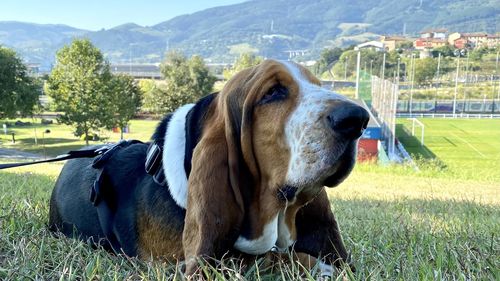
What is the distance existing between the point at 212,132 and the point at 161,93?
49.5m

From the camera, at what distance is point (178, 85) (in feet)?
171

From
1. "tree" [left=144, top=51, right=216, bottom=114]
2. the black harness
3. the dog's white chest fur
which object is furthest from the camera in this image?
"tree" [left=144, top=51, right=216, bottom=114]

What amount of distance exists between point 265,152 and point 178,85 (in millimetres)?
50430

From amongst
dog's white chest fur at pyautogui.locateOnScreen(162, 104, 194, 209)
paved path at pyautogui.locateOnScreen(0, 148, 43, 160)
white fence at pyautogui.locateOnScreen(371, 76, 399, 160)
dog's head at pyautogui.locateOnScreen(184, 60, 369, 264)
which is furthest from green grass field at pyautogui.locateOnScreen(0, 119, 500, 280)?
white fence at pyautogui.locateOnScreen(371, 76, 399, 160)

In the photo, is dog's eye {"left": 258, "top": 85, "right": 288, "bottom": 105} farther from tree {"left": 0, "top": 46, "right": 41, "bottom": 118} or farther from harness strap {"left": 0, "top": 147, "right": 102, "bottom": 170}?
tree {"left": 0, "top": 46, "right": 41, "bottom": 118}

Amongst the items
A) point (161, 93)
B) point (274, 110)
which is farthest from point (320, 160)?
point (161, 93)

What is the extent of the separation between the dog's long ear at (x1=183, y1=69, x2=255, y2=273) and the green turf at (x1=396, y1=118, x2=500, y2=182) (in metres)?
39.2

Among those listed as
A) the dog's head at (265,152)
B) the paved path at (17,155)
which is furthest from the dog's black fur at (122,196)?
the paved path at (17,155)

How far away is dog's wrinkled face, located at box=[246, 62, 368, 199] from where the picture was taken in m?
2.11

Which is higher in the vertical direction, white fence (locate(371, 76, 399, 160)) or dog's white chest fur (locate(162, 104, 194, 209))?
dog's white chest fur (locate(162, 104, 194, 209))

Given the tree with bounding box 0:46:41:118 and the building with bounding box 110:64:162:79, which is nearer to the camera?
the tree with bounding box 0:46:41:118

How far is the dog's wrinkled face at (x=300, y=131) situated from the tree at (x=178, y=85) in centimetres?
4822

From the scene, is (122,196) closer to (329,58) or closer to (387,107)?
(387,107)

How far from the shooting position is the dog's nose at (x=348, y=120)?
2025 millimetres
